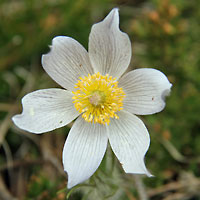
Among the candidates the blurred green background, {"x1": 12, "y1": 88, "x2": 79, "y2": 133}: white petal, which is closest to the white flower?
{"x1": 12, "y1": 88, "x2": 79, "y2": 133}: white petal

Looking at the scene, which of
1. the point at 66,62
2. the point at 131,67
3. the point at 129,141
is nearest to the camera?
the point at 129,141

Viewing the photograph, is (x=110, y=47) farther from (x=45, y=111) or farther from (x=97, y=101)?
(x=45, y=111)

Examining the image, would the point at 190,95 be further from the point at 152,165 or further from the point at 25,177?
the point at 25,177

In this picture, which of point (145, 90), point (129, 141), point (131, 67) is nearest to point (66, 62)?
point (145, 90)

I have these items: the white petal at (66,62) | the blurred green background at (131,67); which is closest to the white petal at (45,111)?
the white petal at (66,62)

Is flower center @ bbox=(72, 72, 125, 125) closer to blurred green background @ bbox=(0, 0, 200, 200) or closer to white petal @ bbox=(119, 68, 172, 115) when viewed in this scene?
white petal @ bbox=(119, 68, 172, 115)

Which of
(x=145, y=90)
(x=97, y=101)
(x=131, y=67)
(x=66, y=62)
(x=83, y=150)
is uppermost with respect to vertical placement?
(x=66, y=62)

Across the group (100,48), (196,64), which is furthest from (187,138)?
(100,48)
